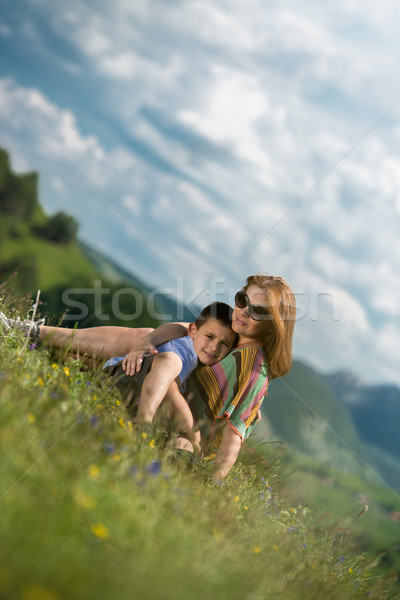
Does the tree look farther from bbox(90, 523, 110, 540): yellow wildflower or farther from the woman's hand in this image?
bbox(90, 523, 110, 540): yellow wildflower

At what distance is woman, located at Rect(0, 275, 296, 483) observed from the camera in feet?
17.3

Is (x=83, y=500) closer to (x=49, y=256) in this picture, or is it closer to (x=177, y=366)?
(x=177, y=366)

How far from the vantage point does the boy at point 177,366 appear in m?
4.88

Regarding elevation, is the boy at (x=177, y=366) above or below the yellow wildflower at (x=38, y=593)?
above

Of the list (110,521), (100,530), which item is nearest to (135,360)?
(110,521)

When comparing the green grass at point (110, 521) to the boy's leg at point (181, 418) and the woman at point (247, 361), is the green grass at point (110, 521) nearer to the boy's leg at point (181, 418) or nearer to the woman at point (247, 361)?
the boy's leg at point (181, 418)

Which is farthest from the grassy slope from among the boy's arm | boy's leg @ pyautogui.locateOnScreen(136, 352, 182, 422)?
boy's leg @ pyautogui.locateOnScreen(136, 352, 182, 422)

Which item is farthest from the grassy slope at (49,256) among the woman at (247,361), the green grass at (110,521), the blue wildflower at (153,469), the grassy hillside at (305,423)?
the blue wildflower at (153,469)

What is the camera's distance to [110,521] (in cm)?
267

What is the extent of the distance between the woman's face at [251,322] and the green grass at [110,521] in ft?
4.88

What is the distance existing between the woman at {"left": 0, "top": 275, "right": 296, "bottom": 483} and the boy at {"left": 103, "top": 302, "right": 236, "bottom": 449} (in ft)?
0.43

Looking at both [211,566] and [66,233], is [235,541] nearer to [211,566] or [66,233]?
[211,566]

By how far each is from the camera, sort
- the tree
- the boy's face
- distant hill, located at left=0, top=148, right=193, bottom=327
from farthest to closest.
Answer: the tree < distant hill, located at left=0, top=148, right=193, bottom=327 < the boy's face

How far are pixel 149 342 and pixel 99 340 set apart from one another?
923 mm
